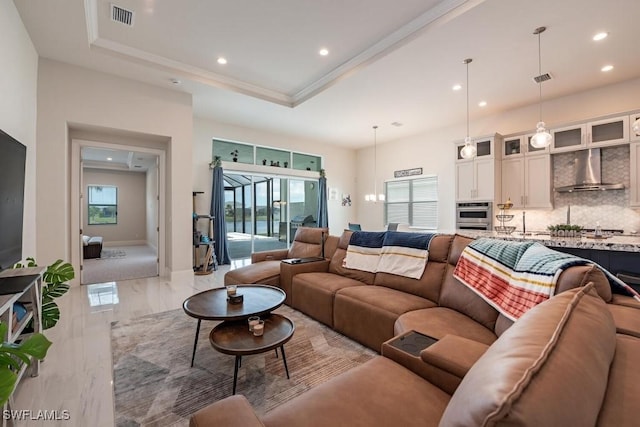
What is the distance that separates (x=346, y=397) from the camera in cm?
121

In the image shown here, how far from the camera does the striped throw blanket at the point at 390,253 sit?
2791 millimetres

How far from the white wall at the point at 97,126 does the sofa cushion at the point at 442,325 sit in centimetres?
432

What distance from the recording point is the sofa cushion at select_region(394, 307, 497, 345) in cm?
185

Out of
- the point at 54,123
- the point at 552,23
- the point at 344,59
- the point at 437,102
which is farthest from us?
the point at 437,102

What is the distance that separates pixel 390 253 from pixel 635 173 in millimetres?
4402

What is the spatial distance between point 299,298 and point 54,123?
167 inches

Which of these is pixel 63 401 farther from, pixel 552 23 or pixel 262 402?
pixel 552 23

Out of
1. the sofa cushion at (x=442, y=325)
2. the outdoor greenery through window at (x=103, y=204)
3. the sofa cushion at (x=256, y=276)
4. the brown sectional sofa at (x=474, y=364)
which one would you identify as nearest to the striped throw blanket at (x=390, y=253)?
the brown sectional sofa at (x=474, y=364)

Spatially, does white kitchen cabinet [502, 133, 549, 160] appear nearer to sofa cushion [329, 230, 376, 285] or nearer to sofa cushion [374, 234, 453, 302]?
sofa cushion [374, 234, 453, 302]

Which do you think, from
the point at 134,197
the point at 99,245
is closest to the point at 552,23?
the point at 99,245

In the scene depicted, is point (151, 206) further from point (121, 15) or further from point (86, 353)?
point (86, 353)

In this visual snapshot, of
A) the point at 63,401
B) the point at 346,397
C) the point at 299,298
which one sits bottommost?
the point at 63,401

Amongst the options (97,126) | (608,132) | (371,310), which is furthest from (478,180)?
(97,126)

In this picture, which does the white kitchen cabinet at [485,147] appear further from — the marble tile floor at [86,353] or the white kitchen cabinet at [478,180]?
the marble tile floor at [86,353]
